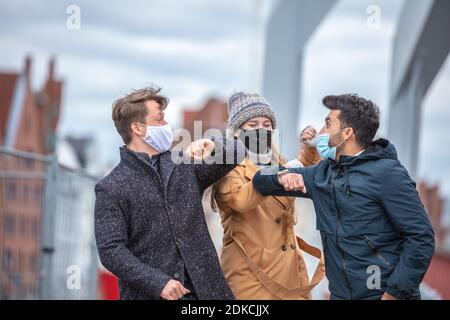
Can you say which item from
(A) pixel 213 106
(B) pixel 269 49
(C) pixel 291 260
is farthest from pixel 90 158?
(C) pixel 291 260

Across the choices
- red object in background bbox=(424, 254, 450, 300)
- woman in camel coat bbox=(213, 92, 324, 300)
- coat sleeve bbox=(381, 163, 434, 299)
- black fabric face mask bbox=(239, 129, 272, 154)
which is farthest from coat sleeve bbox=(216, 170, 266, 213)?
red object in background bbox=(424, 254, 450, 300)

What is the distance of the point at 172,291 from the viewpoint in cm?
404

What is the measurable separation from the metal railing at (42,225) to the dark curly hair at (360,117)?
4.18m

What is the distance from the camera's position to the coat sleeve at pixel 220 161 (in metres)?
4.29

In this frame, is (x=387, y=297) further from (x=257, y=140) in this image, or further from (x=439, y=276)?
(x=439, y=276)

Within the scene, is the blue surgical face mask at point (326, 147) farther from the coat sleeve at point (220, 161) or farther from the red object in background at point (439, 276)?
the red object in background at point (439, 276)

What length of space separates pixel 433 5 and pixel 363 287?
5.06 metres

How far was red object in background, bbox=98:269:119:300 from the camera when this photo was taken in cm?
1077

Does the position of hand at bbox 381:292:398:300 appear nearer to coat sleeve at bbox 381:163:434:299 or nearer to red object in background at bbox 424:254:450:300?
coat sleeve at bbox 381:163:434:299

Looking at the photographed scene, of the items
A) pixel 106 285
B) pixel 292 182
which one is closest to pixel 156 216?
pixel 292 182

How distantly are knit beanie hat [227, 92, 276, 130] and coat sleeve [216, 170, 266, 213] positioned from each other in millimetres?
224

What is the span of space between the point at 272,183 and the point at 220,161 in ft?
0.81
